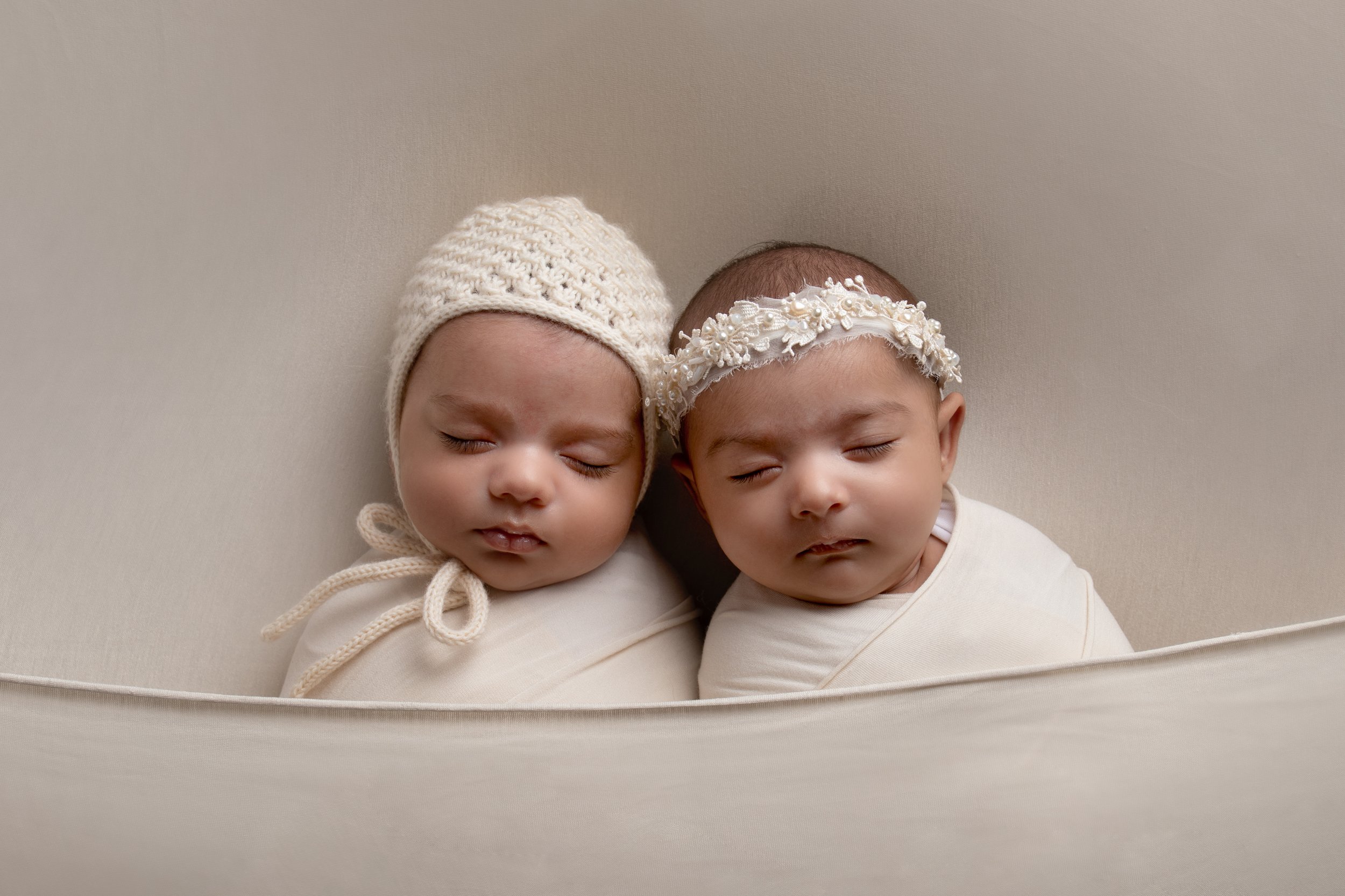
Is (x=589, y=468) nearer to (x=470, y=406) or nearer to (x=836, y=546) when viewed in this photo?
(x=470, y=406)

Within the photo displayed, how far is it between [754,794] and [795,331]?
0.47m

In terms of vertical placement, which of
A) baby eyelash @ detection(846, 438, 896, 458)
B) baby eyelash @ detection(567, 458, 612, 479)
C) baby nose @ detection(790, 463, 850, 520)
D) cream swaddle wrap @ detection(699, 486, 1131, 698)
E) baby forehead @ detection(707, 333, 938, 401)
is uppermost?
baby forehead @ detection(707, 333, 938, 401)

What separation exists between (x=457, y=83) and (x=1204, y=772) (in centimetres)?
115

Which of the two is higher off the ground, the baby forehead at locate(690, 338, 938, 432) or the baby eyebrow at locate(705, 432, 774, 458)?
the baby forehead at locate(690, 338, 938, 432)

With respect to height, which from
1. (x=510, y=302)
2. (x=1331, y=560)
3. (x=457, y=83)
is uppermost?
(x=457, y=83)

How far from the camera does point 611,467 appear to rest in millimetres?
1098

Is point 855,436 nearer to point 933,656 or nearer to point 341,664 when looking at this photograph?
point 933,656

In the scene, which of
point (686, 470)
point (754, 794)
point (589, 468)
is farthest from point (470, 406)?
point (754, 794)

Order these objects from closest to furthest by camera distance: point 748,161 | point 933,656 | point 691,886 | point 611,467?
point 691,886, point 933,656, point 611,467, point 748,161

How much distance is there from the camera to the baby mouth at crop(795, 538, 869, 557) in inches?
39.4

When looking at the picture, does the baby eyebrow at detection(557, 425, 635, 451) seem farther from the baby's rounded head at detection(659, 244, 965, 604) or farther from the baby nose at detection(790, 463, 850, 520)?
the baby nose at detection(790, 463, 850, 520)

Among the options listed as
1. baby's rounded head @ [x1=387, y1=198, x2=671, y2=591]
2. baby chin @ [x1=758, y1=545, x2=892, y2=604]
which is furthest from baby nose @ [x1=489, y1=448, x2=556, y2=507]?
baby chin @ [x1=758, y1=545, x2=892, y2=604]

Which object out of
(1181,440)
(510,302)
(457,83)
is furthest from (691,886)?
(457,83)

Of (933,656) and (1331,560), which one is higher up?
(1331,560)
